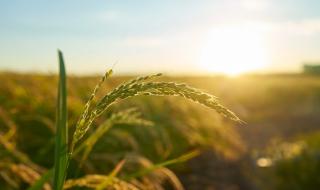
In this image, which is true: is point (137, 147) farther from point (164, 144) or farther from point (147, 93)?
point (147, 93)

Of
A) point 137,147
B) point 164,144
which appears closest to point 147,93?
point 137,147

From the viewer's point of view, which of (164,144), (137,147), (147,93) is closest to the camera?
(147,93)

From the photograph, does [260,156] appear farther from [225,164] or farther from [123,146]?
[123,146]

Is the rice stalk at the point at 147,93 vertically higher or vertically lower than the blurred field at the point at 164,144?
higher

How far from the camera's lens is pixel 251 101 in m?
25.7

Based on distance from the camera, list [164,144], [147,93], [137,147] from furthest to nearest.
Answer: [164,144] < [137,147] < [147,93]

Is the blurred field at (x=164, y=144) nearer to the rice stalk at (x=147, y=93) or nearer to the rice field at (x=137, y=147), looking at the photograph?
the rice field at (x=137, y=147)

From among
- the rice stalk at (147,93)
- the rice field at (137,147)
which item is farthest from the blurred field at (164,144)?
the rice stalk at (147,93)

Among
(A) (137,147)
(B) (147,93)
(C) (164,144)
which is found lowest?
(C) (164,144)

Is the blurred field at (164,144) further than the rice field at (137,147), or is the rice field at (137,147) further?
the blurred field at (164,144)

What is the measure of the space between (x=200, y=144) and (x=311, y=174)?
145cm

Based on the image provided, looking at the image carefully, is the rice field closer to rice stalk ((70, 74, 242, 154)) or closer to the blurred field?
the blurred field

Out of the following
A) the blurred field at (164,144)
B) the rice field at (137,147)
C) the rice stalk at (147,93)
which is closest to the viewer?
the rice stalk at (147,93)

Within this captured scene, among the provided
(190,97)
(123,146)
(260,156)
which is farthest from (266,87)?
→ (190,97)
